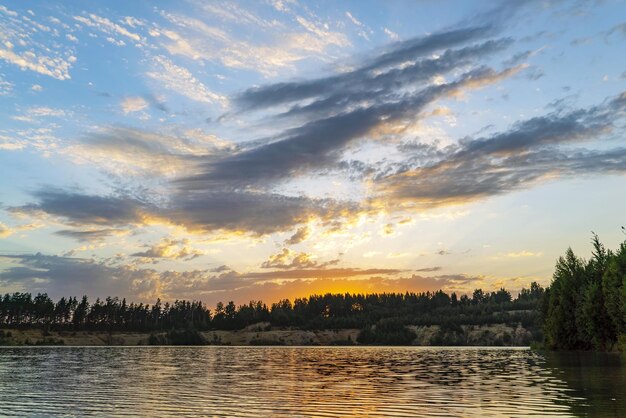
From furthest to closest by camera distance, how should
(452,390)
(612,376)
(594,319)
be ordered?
(594,319)
(612,376)
(452,390)

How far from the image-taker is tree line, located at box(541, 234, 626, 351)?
121 metres

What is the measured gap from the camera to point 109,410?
4081 cm

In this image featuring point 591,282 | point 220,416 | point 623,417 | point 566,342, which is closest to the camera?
point 623,417

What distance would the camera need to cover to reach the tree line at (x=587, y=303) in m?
121

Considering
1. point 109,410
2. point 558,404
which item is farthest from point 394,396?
point 109,410

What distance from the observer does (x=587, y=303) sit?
440ft

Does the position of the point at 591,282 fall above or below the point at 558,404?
above

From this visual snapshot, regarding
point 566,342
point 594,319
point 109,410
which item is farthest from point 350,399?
point 566,342

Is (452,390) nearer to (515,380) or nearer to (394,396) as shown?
(394,396)

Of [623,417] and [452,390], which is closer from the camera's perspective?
[623,417]

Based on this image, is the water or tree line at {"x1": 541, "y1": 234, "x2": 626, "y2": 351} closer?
the water

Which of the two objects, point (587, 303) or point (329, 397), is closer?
point (329, 397)

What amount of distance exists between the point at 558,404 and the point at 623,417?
8.07 metres

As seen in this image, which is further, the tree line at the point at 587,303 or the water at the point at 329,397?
the tree line at the point at 587,303
